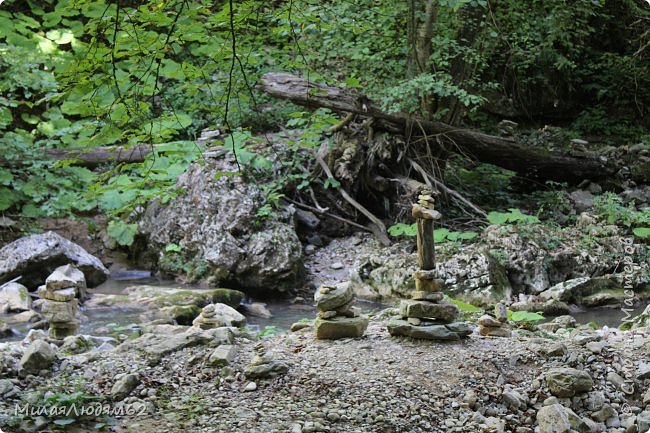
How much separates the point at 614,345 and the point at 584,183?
6.71 metres

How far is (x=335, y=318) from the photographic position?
5039 millimetres

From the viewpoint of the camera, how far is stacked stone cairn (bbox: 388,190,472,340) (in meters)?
4.82

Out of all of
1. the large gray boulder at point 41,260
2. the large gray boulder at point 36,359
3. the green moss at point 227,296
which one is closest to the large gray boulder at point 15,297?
the large gray boulder at point 41,260

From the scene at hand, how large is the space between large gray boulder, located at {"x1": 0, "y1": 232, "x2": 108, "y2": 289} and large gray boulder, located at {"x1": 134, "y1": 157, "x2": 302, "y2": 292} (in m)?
1.05

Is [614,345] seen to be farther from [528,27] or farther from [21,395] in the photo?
[528,27]

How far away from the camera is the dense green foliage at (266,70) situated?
3828mm

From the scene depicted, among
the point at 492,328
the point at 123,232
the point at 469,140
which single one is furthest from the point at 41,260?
the point at 469,140

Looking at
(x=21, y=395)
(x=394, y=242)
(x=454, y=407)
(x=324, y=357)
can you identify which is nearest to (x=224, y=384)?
(x=324, y=357)

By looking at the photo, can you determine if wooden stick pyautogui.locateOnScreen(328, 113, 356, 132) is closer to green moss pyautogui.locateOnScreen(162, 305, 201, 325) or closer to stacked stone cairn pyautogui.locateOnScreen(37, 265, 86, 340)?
green moss pyautogui.locateOnScreen(162, 305, 201, 325)

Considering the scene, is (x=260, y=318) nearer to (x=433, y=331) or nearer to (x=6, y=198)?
(x=433, y=331)

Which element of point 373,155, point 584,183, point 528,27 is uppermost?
point 528,27

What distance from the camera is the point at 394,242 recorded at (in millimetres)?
9320

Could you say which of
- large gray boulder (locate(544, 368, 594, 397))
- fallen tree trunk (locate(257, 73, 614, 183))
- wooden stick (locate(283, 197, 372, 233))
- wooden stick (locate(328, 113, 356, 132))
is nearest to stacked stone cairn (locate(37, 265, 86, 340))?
fallen tree trunk (locate(257, 73, 614, 183))

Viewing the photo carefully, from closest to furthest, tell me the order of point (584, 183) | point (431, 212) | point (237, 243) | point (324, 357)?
point (324, 357)
point (431, 212)
point (237, 243)
point (584, 183)
